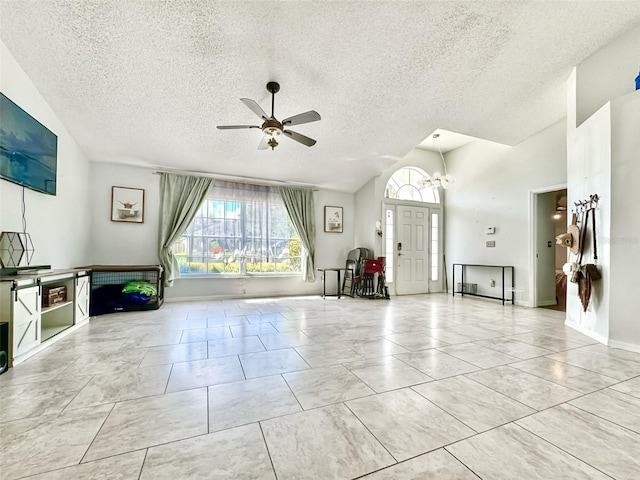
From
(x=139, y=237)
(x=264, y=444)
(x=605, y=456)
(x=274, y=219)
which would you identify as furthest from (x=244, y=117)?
(x=605, y=456)

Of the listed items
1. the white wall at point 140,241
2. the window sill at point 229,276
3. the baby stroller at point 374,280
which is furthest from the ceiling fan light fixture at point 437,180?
the white wall at point 140,241

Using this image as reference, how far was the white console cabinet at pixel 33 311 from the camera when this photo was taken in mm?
2273

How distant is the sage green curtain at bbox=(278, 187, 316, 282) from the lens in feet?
20.1

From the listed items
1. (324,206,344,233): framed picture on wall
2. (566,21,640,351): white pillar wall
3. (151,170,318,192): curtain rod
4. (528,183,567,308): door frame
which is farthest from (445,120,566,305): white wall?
(151,170,318,192): curtain rod

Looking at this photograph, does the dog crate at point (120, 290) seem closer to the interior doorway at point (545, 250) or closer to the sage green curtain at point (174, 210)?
the sage green curtain at point (174, 210)

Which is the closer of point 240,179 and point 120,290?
point 120,290

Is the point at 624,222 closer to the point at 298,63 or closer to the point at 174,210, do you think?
the point at 298,63

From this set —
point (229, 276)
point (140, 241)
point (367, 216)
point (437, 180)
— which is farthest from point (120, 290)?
point (437, 180)

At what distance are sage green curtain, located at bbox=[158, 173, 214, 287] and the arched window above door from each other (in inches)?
161

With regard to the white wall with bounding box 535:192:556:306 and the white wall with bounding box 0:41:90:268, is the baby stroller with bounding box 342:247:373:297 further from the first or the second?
the white wall with bounding box 0:41:90:268

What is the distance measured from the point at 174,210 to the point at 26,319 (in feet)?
10.1

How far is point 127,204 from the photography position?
5059 millimetres

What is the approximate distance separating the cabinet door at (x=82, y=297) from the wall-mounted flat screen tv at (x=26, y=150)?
1.17 m

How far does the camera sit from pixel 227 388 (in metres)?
1.94
